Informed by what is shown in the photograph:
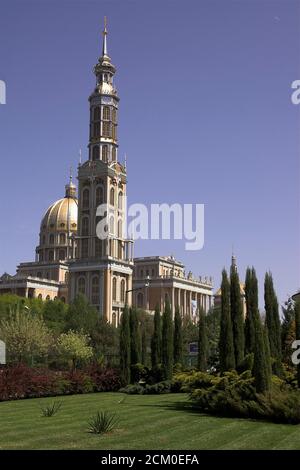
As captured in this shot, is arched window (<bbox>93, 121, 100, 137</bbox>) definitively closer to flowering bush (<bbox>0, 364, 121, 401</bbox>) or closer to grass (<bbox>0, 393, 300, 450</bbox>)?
flowering bush (<bbox>0, 364, 121, 401</bbox>)

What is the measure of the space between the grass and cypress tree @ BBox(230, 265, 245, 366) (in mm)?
3590

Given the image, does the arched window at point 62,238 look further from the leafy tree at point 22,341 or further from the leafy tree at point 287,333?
the leafy tree at point 287,333

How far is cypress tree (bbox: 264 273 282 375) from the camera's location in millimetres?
24700

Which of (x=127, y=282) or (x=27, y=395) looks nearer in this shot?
(x=27, y=395)

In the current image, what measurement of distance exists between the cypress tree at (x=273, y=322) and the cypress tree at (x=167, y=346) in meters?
9.10

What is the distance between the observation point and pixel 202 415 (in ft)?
65.6

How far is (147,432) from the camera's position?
52.5 feet

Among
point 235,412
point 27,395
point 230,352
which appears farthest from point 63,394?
point 235,412

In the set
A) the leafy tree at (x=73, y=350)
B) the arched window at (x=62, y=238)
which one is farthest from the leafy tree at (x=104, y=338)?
the arched window at (x=62, y=238)

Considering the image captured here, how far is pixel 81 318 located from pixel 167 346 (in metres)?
30.0

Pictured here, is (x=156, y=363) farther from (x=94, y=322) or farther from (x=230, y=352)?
(x=94, y=322)

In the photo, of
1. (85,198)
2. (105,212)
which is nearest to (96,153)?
(85,198)
